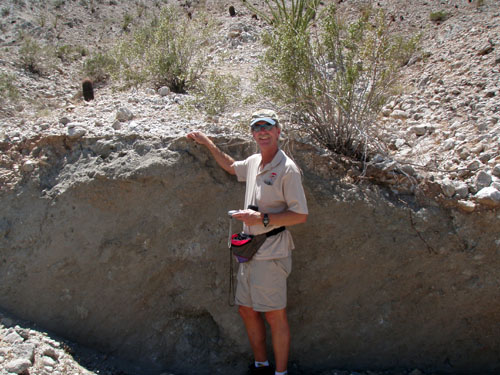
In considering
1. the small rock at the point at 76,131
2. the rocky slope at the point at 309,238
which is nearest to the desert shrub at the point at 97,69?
the rocky slope at the point at 309,238

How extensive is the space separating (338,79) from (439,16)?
5.76 meters

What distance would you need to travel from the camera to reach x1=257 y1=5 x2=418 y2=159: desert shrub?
11.7 feet

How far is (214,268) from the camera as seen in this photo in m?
3.37

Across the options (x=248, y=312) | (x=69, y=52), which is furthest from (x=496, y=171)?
(x=69, y=52)

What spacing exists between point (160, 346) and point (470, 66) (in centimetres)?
474

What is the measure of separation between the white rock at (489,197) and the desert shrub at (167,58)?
3.71m

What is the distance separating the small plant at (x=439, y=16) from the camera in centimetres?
814

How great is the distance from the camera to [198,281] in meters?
3.38

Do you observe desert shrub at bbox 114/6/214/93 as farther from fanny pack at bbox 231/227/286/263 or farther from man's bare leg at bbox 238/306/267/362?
man's bare leg at bbox 238/306/267/362

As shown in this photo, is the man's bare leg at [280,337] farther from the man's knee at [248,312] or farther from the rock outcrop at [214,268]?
the rock outcrop at [214,268]

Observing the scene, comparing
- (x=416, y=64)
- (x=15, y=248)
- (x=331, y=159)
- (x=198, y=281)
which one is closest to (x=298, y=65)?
(x=331, y=159)

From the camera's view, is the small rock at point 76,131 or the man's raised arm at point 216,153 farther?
the small rock at point 76,131

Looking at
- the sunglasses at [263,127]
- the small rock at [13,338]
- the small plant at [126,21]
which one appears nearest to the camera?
the sunglasses at [263,127]

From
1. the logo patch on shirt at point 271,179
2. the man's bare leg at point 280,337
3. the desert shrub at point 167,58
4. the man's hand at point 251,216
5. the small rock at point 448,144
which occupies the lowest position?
the man's bare leg at point 280,337
